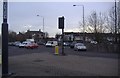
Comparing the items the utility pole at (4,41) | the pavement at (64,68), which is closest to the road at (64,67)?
the pavement at (64,68)

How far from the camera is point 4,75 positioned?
12117 millimetres

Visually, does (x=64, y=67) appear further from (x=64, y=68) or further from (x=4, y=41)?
(x=4, y=41)

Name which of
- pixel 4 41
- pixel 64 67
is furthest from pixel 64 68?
pixel 4 41

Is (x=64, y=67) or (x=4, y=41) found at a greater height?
(x=4, y=41)

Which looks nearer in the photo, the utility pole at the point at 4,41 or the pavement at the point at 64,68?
the utility pole at the point at 4,41

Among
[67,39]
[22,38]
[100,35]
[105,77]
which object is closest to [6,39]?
[105,77]

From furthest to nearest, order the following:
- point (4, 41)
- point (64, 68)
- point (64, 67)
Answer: point (64, 67), point (64, 68), point (4, 41)

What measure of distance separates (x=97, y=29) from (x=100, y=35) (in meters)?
3.34

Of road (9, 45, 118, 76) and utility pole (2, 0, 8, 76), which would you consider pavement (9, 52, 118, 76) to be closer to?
road (9, 45, 118, 76)

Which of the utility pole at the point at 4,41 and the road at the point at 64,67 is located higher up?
the utility pole at the point at 4,41

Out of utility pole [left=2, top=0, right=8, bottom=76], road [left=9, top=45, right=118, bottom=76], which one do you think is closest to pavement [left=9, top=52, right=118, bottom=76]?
road [left=9, top=45, right=118, bottom=76]

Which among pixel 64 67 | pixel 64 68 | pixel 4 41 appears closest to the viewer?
pixel 4 41

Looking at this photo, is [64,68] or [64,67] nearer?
[64,68]

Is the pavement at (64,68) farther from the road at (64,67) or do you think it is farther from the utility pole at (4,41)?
the utility pole at (4,41)
